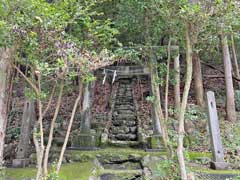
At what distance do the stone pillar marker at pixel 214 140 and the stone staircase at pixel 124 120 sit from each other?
1.86 metres

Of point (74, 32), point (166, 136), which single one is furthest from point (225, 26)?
point (74, 32)

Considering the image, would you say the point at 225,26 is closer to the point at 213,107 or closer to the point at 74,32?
the point at 213,107

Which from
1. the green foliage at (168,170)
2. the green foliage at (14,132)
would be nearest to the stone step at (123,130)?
the green foliage at (14,132)

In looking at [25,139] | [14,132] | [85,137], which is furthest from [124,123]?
[14,132]

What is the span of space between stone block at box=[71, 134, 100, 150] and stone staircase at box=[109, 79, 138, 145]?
0.58 metres

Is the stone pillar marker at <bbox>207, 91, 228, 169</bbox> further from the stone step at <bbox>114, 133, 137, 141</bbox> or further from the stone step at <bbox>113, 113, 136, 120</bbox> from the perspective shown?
the stone step at <bbox>113, 113, 136, 120</bbox>

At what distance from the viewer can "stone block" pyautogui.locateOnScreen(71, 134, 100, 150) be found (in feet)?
16.7

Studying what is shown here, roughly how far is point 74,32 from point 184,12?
177cm

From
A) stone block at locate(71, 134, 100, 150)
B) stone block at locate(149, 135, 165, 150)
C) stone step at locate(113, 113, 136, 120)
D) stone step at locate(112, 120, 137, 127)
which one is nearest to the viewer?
stone block at locate(149, 135, 165, 150)

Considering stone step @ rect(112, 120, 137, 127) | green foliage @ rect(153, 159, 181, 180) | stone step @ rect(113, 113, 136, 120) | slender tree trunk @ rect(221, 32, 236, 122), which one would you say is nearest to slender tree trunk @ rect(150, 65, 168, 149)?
green foliage @ rect(153, 159, 181, 180)

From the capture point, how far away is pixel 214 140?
13.8 ft

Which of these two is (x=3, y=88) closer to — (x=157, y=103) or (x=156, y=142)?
(x=157, y=103)

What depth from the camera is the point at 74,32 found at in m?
3.73

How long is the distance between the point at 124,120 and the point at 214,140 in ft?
10.5
